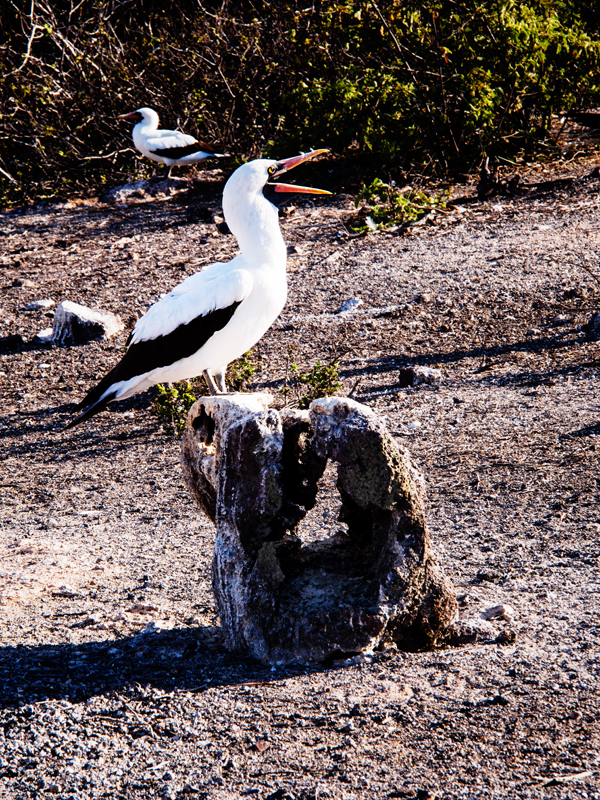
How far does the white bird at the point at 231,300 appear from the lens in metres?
4.46

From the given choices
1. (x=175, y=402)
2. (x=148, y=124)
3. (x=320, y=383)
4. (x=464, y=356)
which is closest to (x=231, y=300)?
(x=320, y=383)

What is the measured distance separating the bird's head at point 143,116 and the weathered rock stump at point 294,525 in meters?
7.27

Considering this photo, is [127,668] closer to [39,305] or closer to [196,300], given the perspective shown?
[196,300]

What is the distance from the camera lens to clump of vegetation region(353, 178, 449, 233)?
8.75m

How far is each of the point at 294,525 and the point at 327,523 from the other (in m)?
1.16

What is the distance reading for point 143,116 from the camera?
404 inches

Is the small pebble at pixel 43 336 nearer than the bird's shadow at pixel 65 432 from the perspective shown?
No

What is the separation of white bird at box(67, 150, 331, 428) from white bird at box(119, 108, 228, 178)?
17.9 ft

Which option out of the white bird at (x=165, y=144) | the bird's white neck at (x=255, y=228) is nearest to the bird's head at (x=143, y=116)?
the white bird at (x=165, y=144)

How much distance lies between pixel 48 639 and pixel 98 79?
8.50 m

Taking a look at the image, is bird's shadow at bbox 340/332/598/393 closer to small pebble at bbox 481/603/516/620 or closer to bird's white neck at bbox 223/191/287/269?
bird's white neck at bbox 223/191/287/269

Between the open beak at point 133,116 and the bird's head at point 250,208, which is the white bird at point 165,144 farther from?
the bird's head at point 250,208

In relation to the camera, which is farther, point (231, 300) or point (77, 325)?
point (77, 325)

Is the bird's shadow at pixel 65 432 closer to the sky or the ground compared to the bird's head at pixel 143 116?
closer to the ground
